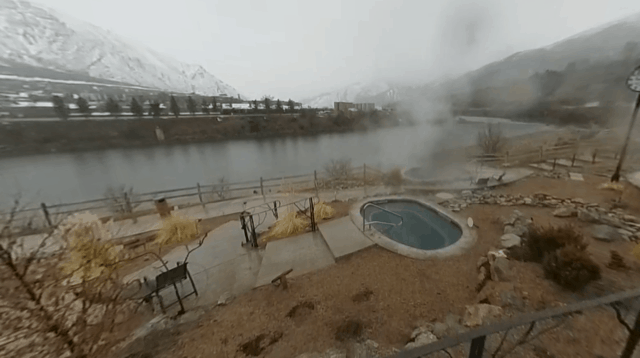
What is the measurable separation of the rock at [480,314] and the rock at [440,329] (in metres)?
0.25

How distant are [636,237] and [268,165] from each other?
2115 cm

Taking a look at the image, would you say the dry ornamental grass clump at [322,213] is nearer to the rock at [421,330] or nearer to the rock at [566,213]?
the rock at [421,330]

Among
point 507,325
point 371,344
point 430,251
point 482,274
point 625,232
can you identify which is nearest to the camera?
point 507,325

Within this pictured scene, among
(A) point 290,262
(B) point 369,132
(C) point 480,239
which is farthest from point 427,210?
(B) point 369,132

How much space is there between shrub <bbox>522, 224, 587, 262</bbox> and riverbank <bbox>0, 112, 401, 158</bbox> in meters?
36.1

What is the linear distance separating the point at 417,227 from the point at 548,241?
2.64 metres

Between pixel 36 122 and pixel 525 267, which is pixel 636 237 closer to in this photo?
pixel 525 267

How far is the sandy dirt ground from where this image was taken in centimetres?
226

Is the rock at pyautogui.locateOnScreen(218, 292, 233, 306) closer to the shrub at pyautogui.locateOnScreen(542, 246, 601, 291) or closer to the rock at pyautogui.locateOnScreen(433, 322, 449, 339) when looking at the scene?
the rock at pyautogui.locateOnScreen(433, 322, 449, 339)

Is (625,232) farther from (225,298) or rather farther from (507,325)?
(225,298)

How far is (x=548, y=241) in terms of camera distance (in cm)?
360

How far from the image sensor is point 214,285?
12.8 ft

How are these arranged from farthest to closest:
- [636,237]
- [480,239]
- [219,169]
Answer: [219,169] < [480,239] < [636,237]

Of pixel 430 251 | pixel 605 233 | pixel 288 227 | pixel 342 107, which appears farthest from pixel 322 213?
pixel 342 107
